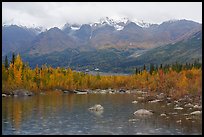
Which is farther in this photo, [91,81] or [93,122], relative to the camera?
[91,81]

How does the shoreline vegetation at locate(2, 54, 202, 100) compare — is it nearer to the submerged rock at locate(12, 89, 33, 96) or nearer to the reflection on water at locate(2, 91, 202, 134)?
the submerged rock at locate(12, 89, 33, 96)

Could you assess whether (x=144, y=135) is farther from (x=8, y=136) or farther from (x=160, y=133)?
(x=8, y=136)

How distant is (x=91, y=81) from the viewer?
5694 inches

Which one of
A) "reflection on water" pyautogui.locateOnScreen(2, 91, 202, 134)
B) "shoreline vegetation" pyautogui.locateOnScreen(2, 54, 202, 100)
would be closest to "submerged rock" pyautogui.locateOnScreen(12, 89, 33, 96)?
"shoreline vegetation" pyautogui.locateOnScreen(2, 54, 202, 100)

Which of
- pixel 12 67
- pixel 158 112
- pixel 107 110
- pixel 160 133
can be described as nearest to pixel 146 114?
pixel 158 112

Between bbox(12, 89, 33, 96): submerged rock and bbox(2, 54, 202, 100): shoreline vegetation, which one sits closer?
bbox(2, 54, 202, 100): shoreline vegetation

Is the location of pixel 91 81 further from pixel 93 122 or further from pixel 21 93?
pixel 93 122

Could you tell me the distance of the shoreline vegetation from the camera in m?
86.6

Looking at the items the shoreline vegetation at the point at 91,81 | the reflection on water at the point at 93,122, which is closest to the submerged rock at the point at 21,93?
the shoreline vegetation at the point at 91,81

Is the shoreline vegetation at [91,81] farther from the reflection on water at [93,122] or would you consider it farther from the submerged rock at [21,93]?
the reflection on water at [93,122]

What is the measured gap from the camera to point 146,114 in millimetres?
58875

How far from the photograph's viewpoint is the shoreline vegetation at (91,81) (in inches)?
3409

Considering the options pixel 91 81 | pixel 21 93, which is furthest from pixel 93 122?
pixel 91 81

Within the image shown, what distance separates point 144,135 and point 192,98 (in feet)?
125
